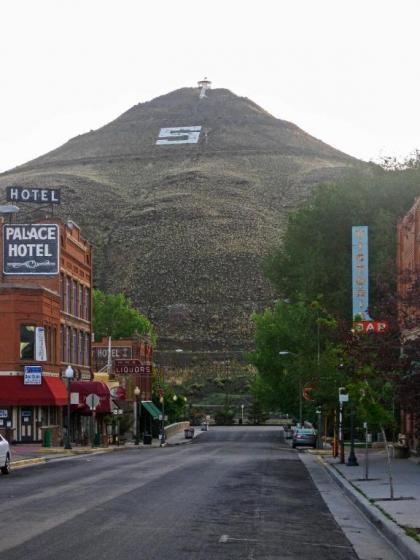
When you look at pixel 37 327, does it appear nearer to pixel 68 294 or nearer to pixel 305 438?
pixel 68 294

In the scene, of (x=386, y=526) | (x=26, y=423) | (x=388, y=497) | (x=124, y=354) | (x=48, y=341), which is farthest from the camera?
(x=124, y=354)

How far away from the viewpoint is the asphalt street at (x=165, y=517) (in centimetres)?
1680

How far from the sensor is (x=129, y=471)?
3919 centimetres

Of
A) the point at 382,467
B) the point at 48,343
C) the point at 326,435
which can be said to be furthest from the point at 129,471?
the point at 326,435

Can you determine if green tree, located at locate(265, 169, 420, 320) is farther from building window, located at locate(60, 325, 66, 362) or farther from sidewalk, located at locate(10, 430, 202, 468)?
building window, located at locate(60, 325, 66, 362)

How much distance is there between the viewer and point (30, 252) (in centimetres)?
7125

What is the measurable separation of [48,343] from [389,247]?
69.3 ft

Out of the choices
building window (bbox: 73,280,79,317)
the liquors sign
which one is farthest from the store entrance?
building window (bbox: 73,280,79,317)

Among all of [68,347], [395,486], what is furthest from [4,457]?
[68,347]

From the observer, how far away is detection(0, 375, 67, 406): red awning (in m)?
63.9

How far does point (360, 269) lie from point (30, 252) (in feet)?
70.9

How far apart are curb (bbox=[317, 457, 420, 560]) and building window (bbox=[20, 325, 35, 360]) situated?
122ft

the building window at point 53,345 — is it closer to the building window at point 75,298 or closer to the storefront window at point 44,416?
the storefront window at point 44,416

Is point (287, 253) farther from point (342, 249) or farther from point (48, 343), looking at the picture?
point (48, 343)
